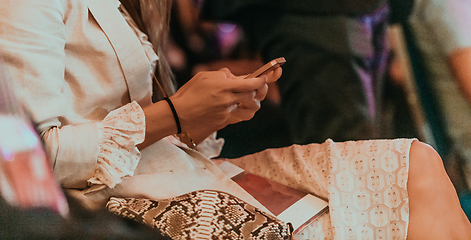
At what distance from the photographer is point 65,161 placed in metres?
0.42

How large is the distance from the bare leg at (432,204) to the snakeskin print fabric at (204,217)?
0.69 feet

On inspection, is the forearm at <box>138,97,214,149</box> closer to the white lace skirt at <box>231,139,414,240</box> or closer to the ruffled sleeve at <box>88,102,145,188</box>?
the ruffled sleeve at <box>88,102,145,188</box>

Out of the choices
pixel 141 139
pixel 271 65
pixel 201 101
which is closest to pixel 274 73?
pixel 271 65

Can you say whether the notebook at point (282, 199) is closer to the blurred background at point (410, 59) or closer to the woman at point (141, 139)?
the woman at point (141, 139)

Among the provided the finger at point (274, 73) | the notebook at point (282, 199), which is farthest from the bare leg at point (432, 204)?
the finger at point (274, 73)

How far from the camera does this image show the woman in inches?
15.9

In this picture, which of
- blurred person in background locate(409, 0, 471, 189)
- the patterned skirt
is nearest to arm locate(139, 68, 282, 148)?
the patterned skirt

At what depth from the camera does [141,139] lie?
0.46 m

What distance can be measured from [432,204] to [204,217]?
1.10 feet

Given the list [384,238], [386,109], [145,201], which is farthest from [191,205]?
[386,109]

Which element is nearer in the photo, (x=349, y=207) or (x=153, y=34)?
(x=349, y=207)

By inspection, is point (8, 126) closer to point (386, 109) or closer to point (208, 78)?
point (208, 78)

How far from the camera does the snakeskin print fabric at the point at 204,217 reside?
13.9 inches

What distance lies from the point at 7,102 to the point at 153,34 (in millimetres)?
359
